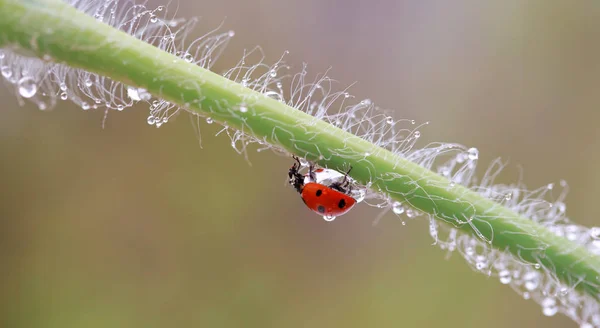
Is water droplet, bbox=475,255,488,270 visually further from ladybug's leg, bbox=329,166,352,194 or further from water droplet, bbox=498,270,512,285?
ladybug's leg, bbox=329,166,352,194

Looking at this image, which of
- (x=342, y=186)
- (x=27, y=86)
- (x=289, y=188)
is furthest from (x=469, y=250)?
(x=289, y=188)

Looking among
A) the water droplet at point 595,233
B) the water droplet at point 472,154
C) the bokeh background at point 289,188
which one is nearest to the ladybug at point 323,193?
the water droplet at point 472,154

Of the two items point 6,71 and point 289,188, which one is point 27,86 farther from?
point 289,188

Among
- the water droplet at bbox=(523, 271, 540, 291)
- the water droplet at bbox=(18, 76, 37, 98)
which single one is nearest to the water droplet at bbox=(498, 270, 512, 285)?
the water droplet at bbox=(523, 271, 540, 291)

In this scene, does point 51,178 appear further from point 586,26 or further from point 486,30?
point 586,26

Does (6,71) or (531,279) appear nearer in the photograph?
(6,71)
